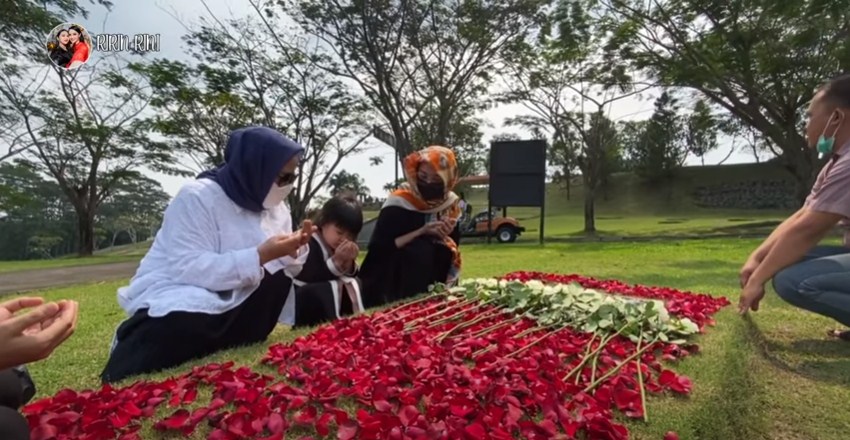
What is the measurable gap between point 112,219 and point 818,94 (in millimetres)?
37532

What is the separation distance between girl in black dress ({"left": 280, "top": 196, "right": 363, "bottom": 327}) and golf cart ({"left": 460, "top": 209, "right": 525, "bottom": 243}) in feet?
45.5

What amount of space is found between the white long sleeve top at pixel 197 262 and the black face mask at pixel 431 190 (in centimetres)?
173

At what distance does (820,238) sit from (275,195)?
2488 mm

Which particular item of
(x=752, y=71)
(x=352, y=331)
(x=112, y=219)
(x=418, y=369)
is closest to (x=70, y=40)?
(x=352, y=331)

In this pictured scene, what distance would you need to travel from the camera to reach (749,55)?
1218cm

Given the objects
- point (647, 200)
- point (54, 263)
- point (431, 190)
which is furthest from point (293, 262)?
point (647, 200)

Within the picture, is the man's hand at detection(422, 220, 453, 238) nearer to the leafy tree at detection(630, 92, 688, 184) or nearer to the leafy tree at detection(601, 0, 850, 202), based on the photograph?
the leafy tree at detection(601, 0, 850, 202)

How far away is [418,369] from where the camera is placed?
1827mm

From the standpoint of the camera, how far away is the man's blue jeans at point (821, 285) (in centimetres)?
258

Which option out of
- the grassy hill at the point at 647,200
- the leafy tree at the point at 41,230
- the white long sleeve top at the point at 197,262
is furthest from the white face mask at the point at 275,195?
the grassy hill at the point at 647,200

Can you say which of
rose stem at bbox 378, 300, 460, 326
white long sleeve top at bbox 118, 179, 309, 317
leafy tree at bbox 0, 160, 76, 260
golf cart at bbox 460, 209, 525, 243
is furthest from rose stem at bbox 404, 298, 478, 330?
leafy tree at bbox 0, 160, 76, 260

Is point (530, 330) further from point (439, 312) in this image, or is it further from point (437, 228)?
point (437, 228)

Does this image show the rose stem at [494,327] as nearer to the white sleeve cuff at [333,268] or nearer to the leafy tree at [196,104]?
the white sleeve cuff at [333,268]

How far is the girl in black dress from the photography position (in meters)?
3.15
